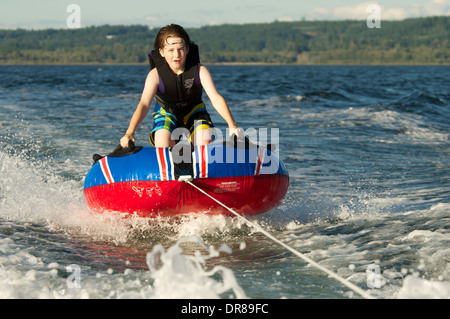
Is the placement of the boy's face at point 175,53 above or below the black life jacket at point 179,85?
above

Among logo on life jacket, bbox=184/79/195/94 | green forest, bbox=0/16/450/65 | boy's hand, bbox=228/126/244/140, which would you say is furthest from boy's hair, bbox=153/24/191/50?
green forest, bbox=0/16/450/65

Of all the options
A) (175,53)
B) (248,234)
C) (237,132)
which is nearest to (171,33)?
(175,53)

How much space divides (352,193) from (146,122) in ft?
24.2

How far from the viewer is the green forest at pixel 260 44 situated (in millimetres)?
126000

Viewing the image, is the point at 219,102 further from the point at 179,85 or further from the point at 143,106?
the point at 143,106

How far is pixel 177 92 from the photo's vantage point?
4992 millimetres

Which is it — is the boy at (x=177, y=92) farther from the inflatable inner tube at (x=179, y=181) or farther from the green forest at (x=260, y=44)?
the green forest at (x=260, y=44)

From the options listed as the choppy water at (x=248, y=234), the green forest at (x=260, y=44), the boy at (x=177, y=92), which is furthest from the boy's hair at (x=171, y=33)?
the green forest at (x=260, y=44)

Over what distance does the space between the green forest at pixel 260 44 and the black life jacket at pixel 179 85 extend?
115 m

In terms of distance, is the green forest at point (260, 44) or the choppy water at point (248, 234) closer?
the choppy water at point (248, 234)

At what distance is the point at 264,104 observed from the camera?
1848 centimetres

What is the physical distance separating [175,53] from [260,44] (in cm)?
16105
